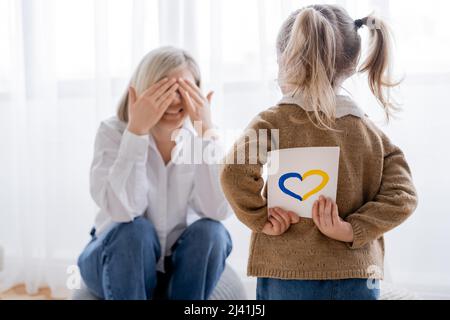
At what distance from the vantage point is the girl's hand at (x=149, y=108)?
109 centimetres

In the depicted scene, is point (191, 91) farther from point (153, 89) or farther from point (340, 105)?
point (340, 105)

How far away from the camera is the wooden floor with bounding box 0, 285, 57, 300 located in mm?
1661

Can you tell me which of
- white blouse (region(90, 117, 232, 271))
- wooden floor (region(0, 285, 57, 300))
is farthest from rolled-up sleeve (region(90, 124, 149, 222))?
wooden floor (region(0, 285, 57, 300))

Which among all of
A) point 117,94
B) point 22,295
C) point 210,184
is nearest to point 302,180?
point 210,184

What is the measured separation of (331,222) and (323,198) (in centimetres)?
4

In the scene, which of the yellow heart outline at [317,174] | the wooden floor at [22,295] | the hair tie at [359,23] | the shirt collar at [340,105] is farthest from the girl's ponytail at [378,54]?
the wooden floor at [22,295]

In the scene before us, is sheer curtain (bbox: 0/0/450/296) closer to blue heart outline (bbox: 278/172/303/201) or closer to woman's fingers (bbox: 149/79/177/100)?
Result: woman's fingers (bbox: 149/79/177/100)

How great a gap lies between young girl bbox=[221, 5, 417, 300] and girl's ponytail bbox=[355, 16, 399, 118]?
2cm

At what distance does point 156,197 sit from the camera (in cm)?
118

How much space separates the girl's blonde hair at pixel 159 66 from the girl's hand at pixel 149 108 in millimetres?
41

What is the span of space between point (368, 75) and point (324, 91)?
168mm

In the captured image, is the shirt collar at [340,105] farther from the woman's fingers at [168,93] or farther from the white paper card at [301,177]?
the woman's fingers at [168,93]
